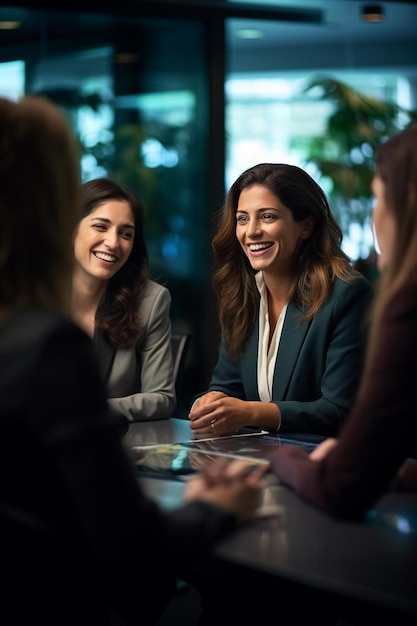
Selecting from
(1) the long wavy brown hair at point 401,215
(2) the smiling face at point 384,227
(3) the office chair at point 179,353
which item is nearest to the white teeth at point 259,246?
(3) the office chair at point 179,353

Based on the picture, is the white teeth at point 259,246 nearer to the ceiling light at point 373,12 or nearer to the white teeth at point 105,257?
the white teeth at point 105,257

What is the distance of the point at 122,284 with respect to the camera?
3.52m

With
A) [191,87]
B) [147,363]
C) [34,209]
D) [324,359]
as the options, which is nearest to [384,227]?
[34,209]

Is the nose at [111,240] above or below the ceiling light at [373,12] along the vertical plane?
below

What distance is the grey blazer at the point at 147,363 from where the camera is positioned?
129 inches

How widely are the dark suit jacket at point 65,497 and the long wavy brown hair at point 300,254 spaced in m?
1.76

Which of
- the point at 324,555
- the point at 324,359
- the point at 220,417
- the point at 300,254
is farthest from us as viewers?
the point at 300,254

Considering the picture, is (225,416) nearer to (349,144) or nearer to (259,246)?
(259,246)

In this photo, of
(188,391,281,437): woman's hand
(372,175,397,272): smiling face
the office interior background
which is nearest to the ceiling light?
the office interior background

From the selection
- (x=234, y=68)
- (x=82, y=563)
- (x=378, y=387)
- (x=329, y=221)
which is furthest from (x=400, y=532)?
(x=234, y=68)

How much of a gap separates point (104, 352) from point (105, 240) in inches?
15.9

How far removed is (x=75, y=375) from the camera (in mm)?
1348

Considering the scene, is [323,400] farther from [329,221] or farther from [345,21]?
[345,21]

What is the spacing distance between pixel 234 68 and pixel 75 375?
21.3 feet
